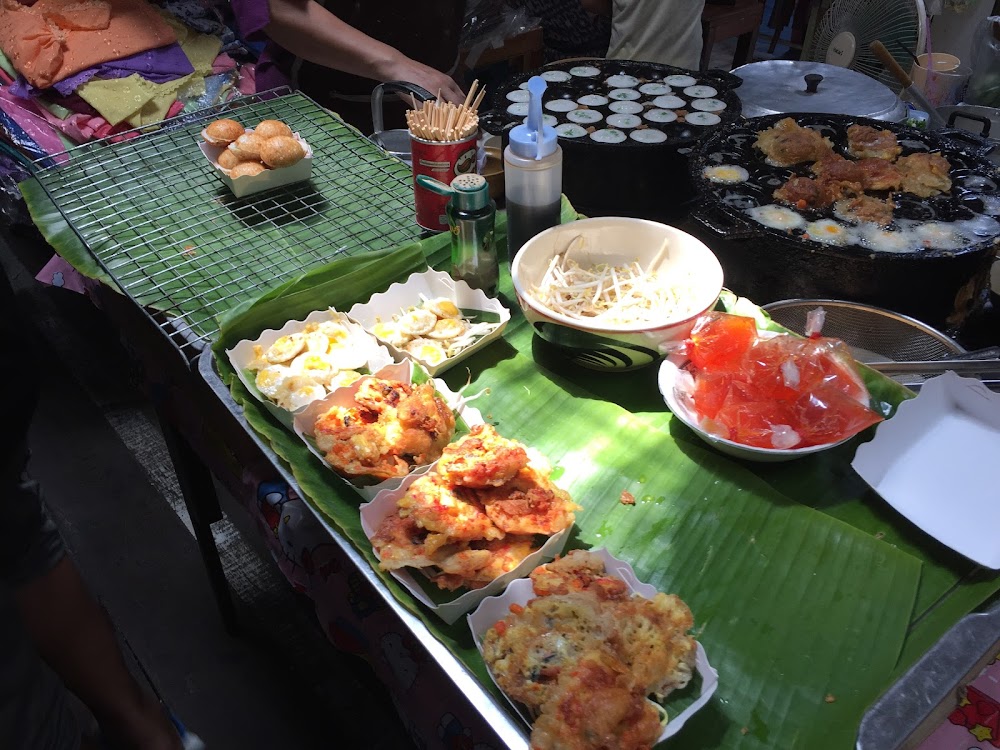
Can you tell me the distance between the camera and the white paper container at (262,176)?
9.71 ft

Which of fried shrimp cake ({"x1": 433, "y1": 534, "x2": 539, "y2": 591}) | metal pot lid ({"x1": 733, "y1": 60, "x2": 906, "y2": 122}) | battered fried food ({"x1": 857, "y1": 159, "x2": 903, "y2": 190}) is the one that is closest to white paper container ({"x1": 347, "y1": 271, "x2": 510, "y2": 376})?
fried shrimp cake ({"x1": 433, "y1": 534, "x2": 539, "y2": 591})

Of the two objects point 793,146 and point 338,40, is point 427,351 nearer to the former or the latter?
point 793,146

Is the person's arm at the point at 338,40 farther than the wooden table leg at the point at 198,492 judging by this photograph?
Yes

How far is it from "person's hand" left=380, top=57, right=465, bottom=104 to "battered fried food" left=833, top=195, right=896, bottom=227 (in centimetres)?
178

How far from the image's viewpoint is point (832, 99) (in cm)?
356

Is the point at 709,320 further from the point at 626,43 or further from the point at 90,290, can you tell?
the point at 626,43

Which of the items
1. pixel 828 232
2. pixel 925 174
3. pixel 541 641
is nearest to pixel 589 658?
pixel 541 641

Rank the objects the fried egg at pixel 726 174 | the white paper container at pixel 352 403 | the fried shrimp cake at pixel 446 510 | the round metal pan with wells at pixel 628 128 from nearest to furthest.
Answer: the fried shrimp cake at pixel 446 510 → the white paper container at pixel 352 403 → the fried egg at pixel 726 174 → the round metal pan with wells at pixel 628 128

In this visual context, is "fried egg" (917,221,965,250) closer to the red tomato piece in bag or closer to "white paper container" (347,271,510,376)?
the red tomato piece in bag

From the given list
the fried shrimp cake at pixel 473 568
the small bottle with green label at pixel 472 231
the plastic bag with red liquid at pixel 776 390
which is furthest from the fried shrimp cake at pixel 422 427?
the plastic bag with red liquid at pixel 776 390

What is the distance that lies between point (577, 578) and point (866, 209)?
2053mm

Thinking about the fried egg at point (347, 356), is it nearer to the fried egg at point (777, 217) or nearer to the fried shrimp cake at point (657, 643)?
the fried shrimp cake at point (657, 643)

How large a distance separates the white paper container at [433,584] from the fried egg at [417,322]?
1.95 ft

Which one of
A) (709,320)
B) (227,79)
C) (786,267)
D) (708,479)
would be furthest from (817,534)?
(227,79)
